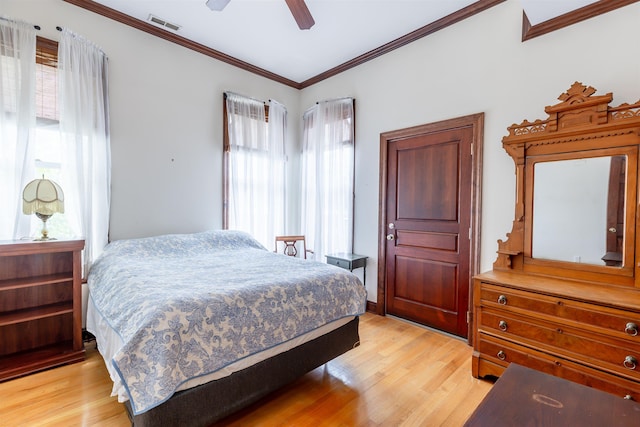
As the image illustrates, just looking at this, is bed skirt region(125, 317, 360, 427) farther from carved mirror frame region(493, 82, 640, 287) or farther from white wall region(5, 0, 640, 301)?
white wall region(5, 0, 640, 301)

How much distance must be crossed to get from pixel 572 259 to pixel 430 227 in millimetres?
1189

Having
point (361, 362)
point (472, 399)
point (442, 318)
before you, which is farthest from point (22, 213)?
point (442, 318)

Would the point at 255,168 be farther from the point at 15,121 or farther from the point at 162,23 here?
the point at 15,121

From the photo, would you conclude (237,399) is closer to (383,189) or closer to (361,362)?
(361,362)

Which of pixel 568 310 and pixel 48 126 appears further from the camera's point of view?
pixel 48 126

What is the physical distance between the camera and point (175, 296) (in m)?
1.61

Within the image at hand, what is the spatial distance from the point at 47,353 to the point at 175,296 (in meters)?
1.67

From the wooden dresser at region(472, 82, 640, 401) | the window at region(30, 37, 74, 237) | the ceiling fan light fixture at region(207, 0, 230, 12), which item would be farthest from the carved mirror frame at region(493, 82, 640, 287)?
the window at region(30, 37, 74, 237)

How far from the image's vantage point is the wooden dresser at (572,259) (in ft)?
5.73

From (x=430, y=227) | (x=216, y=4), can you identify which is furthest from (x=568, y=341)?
(x=216, y=4)

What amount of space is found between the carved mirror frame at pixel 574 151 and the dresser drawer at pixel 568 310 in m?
0.38

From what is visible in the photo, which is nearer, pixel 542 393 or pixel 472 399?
pixel 542 393

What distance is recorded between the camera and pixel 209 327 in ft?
5.12

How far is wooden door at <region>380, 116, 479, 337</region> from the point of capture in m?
2.89
